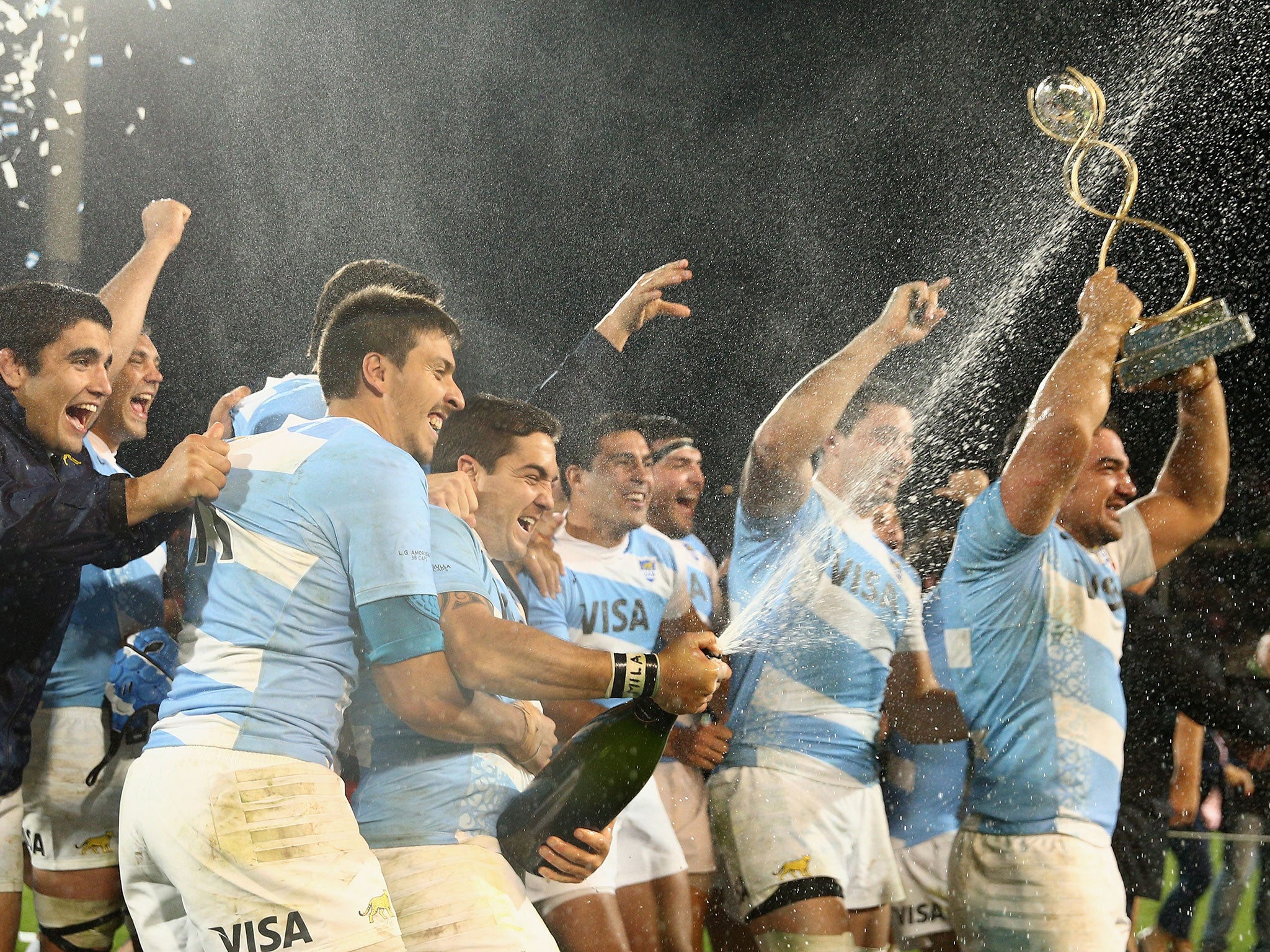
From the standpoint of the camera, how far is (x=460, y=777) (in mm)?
1856

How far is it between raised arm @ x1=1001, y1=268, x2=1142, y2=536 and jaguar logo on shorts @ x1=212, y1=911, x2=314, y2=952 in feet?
5.09

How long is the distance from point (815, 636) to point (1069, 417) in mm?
693

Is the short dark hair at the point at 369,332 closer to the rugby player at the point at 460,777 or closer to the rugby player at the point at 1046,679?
the rugby player at the point at 460,777

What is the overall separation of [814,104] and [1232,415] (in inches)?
92.9

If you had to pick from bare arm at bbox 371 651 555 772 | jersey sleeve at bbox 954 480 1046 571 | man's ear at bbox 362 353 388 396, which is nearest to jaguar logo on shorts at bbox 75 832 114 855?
bare arm at bbox 371 651 555 772

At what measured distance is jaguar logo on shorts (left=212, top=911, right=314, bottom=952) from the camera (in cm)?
A: 158

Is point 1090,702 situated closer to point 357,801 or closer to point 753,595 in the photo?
point 753,595

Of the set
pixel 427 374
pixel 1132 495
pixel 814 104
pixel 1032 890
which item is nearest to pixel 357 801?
pixel 427 374

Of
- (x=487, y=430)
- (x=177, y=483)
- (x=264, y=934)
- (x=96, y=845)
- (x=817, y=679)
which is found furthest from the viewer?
(x=817, y=679)

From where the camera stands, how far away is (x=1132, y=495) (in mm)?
2551

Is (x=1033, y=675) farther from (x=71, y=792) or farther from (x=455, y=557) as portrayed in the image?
(x=71, y=792)

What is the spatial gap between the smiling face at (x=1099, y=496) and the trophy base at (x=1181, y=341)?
9.7 inches

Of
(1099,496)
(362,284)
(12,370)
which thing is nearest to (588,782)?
(362,284)

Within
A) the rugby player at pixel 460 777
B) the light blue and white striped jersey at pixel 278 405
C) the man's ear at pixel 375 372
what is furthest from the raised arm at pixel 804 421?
the light blue and white striped jersey at pixel 278 405
